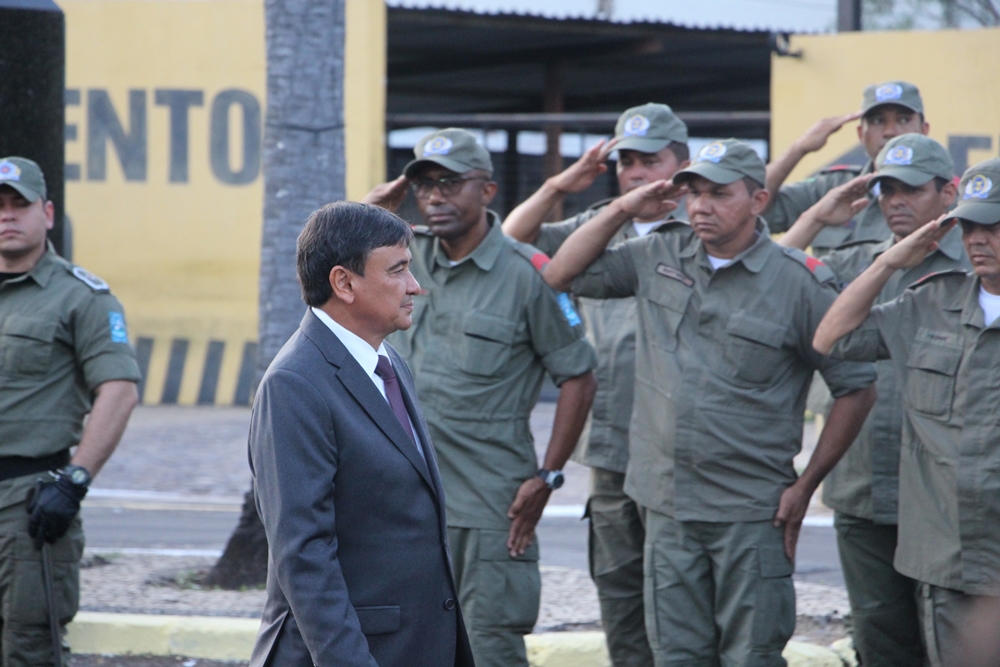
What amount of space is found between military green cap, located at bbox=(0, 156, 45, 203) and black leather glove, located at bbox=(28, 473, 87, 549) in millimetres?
1056

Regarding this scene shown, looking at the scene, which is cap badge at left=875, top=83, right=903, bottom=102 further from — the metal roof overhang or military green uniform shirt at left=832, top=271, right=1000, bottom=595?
the metal roof overhang

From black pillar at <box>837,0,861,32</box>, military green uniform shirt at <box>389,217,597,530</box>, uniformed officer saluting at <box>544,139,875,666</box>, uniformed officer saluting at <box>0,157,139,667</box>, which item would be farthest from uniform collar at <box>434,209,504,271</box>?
black pillar at <box>837,0,861,32</box>

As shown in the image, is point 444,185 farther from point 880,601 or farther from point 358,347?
point 880,601

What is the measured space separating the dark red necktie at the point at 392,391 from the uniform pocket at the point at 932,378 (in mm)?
1979

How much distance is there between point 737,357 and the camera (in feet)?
15.8

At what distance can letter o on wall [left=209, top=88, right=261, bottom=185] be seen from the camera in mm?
14070

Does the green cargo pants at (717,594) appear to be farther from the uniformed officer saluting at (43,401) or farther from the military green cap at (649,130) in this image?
the uniformed officer saluting at (43,401)

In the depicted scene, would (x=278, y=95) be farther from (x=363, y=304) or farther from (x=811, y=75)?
(x=811, y=75)

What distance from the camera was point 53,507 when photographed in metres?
4.88

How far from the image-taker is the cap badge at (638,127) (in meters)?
5.92

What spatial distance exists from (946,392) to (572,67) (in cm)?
1392

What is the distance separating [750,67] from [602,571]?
1288 centimetres

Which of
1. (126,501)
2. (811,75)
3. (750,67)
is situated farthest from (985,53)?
(126,501)

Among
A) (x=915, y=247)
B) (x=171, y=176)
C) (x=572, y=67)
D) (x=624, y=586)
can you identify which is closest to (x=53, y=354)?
(x=624, y=586)
